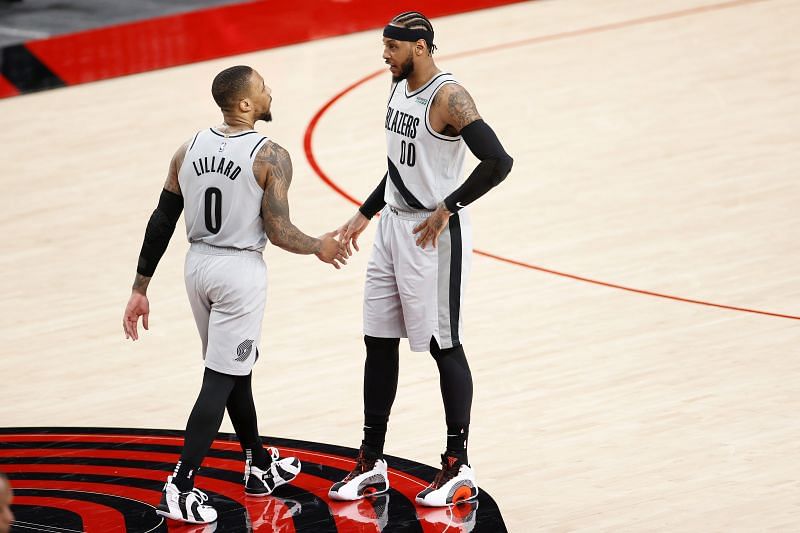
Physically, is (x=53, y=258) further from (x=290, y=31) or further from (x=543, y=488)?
(x=290, y=31)

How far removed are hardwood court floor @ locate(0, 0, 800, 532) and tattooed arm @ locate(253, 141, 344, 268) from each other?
1.26 m

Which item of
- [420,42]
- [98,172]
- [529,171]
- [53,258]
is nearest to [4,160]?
[98,172]

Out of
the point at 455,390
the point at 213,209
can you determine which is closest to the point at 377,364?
the point at 455,390

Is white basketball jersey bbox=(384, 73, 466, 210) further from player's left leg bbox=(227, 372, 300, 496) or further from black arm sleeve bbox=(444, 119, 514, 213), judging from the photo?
player's left leg bbox=(227, 372, 300, 496)

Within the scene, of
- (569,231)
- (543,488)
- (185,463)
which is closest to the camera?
(185,463)

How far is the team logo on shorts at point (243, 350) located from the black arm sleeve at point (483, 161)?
0.94 metres

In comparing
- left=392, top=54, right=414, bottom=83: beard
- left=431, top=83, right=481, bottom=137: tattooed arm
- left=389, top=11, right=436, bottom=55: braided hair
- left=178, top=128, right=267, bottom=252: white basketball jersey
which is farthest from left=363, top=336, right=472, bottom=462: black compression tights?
left=389, top=11, right=436, bottom=55: braided hair

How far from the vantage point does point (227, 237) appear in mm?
5152

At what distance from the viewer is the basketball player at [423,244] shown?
5176 mm

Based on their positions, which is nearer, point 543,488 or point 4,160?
point 543,488

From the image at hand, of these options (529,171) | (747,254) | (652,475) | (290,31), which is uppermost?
(290,31)

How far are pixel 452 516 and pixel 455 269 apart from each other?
927 millimetres

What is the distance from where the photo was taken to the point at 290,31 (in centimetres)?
1380

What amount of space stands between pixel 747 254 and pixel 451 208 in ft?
12.1
